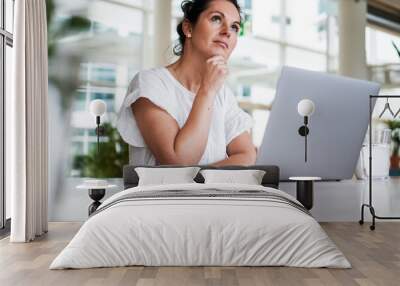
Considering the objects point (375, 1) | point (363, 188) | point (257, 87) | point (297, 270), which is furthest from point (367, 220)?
point (297, 270)

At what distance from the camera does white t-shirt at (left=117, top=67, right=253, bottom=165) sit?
6.21 meters

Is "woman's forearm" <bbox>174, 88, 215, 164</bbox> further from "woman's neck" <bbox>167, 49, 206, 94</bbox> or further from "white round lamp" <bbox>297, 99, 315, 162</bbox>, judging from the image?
"white round lamp" <bbox>297, 99, 315, 162</bbox>

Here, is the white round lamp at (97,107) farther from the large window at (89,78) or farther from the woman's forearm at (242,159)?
the woman's forearm at (242,159)

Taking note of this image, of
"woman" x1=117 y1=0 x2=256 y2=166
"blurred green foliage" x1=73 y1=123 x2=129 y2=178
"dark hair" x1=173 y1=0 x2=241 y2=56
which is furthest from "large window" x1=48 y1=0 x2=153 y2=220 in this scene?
"dark hair" x1=173 y1=0 x2=241 y2=56

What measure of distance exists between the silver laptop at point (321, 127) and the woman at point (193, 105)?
33cm

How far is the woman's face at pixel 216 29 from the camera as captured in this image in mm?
6258

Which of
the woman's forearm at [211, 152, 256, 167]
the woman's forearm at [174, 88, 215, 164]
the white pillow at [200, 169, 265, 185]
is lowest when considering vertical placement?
the white pillow at [200, 169, 265, 185]

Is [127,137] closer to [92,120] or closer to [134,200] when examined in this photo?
[92,120]

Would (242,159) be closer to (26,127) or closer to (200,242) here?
(26,127)

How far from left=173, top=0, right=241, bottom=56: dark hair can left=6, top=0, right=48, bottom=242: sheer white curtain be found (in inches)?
57.4

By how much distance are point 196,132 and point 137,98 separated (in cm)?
71

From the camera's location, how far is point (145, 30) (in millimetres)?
6465

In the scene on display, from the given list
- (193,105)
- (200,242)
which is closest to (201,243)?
(200,242)

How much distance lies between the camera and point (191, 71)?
6281 mm
